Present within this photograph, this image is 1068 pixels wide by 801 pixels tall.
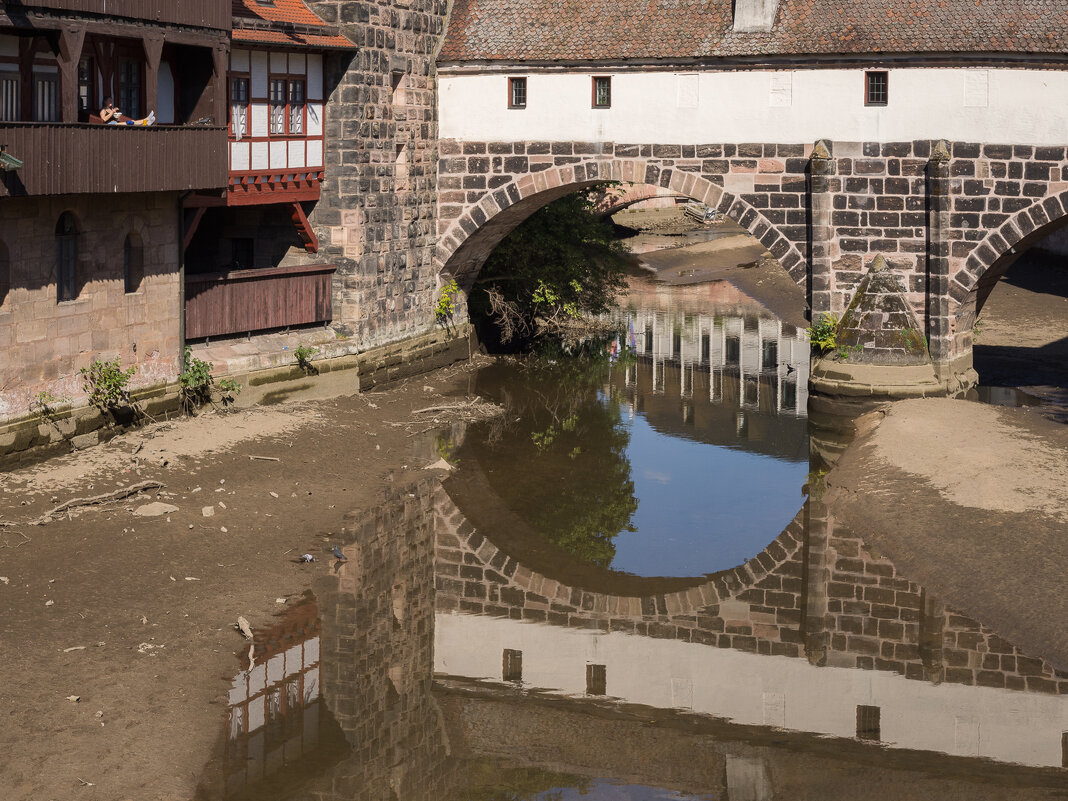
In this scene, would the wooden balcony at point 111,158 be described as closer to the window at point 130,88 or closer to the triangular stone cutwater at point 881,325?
the window at point 130,88

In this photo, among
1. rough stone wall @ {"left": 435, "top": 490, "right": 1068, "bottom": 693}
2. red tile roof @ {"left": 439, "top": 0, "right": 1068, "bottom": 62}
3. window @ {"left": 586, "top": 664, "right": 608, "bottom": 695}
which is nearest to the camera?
window @ {"left": 586, "top": 664, "right": 608, "bottom": 695}

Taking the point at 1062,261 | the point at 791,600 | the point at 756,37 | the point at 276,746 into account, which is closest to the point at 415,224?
the point at 756,37

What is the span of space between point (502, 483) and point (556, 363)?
1063 centimetres

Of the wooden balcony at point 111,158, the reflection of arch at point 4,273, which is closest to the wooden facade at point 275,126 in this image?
the wooden balcony at point 111,158

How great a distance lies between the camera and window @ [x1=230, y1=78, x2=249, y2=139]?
25.7 m

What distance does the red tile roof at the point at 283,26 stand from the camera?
2527 centimetres

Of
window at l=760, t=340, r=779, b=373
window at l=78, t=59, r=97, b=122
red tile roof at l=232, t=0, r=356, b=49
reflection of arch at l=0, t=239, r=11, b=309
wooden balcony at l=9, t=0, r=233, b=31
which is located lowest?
window at l=760, t=340, r=779, b=373

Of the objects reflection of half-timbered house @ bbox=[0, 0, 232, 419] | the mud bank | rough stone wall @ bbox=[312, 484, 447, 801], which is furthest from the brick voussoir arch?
reflection of half-timbered house @ bbox=[0, 0, 232, 419]

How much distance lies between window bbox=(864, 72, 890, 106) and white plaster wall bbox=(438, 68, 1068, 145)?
0.10m

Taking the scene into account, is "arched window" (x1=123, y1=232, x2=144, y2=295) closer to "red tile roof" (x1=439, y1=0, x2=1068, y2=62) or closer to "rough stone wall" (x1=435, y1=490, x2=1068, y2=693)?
"rough stone wall" (x1=435, y1=490, x2=1068, y2=693)

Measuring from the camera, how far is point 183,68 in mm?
24234

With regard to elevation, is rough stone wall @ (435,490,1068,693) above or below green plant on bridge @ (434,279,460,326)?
below

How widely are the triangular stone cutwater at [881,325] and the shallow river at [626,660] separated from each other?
11.7ft

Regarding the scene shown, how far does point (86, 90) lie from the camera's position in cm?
2230
